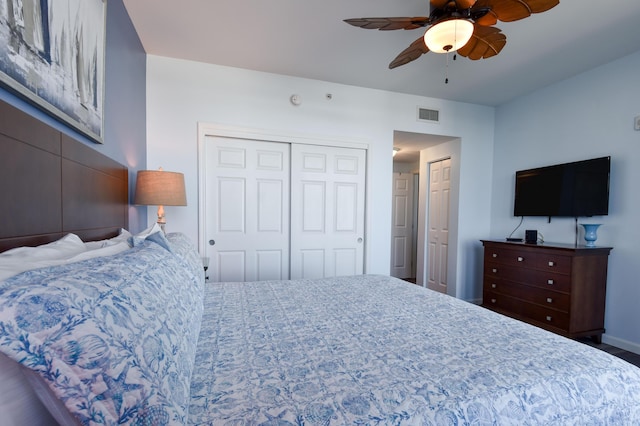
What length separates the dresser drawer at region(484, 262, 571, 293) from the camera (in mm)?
2583

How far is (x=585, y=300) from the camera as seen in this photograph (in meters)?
2.57

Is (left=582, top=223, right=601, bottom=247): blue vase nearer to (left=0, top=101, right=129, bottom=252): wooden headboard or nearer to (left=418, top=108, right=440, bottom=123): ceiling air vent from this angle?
(left=418, top=108, right=440, bottom=123): ceiling air vent

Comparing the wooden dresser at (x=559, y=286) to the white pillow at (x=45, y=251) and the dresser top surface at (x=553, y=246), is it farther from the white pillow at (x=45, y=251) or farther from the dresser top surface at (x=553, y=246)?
the white pillow at (x=45, y=251)

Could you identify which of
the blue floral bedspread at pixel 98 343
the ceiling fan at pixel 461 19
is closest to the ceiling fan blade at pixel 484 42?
the ceiling fan at pixel 461 19

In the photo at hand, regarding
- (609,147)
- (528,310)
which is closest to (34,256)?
(528,310)

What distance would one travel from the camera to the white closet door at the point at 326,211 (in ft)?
10.3

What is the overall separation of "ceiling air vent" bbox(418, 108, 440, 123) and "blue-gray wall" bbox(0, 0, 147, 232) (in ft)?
10.0

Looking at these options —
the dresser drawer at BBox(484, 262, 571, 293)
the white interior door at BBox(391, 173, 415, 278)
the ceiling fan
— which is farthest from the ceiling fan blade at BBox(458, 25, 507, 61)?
the white interior door at BBox(391, 173, 415, 278)

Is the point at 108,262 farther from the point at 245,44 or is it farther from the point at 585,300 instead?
the point at 585,300

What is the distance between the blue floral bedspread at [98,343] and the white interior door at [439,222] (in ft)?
13.1

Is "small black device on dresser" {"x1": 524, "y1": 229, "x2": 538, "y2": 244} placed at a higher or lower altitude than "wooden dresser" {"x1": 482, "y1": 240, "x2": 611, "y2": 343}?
higher

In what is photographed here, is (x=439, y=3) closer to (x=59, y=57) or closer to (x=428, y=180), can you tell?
(x=59, y=57)

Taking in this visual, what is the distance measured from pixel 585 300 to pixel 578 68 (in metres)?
2.27

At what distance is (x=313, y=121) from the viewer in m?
3.14
